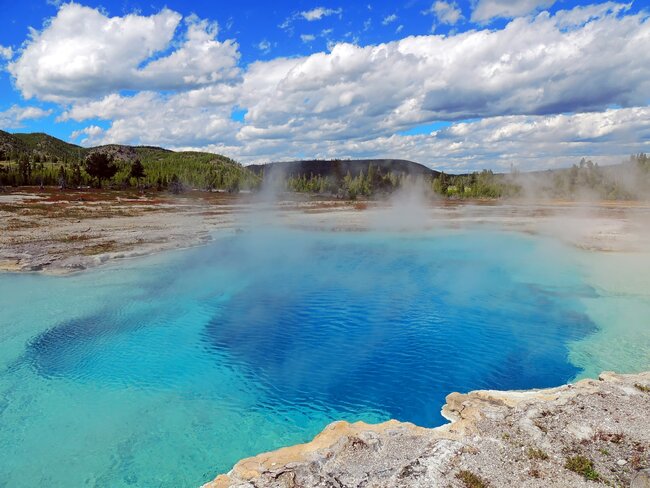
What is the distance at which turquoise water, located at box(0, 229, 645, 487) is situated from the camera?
709cm

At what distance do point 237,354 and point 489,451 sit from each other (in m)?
6.45

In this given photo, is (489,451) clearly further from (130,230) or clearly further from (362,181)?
(362,181)

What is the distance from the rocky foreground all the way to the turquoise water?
1109 mm

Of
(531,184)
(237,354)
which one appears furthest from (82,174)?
(531,184)

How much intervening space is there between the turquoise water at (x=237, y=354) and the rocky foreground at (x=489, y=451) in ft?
3.64

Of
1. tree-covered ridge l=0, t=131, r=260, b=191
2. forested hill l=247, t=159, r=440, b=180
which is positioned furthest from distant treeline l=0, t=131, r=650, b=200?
forested hill l=247, t=159, r=440, b=180

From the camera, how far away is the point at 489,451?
5824 millimetres

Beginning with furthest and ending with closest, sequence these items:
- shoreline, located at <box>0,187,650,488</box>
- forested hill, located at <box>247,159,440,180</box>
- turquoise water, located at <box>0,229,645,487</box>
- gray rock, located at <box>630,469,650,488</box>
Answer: forested hill, located at <box>247,159,440,180</box>
turquoise water, located at <box>0,229,645,487</box>
shoreline, located at <box>0,187,650,488</box>
gray rock, located at <box>630,469,650,488</box>

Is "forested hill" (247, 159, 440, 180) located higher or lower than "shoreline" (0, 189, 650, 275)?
higher

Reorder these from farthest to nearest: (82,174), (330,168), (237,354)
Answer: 1. (330,168)
2. (82,174)
3. (237,354)

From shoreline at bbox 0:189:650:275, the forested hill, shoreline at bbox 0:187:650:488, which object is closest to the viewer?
shoreline at bbox 0:187:650:488

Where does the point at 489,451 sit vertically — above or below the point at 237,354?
above

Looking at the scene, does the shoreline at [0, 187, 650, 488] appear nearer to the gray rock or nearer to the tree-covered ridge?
the gray rock

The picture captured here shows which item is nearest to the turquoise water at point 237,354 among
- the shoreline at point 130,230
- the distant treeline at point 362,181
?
the shoreline at point 130,230
